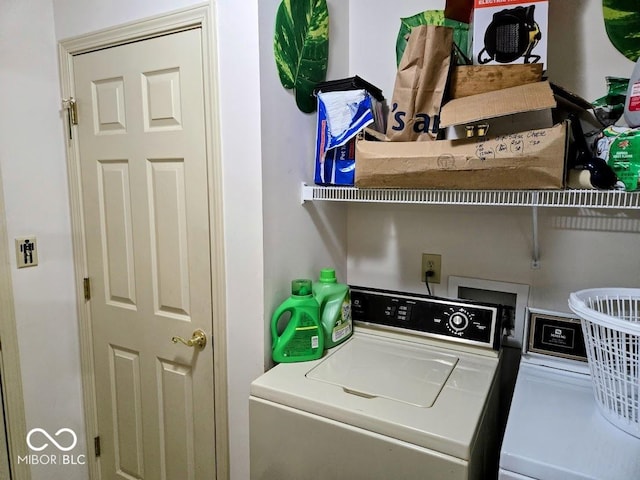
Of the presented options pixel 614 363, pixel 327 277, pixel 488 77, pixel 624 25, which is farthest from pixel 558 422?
pixel 624 25

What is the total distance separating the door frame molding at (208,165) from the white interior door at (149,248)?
3 cm

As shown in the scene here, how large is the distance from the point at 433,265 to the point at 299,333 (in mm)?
646

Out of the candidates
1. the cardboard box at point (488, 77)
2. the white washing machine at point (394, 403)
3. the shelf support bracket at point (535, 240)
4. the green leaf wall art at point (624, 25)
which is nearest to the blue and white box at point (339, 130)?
the cardboard box at point (488, 77)

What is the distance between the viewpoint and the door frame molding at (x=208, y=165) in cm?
136

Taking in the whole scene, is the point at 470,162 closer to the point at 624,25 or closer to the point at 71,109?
the point at 624,25

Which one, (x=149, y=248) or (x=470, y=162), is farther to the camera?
(x=149, y=248)

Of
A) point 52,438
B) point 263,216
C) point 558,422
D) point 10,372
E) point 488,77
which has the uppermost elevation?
point 488,77

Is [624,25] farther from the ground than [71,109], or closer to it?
farther from the ground

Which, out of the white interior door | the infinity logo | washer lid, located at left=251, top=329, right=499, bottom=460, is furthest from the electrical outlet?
the infinity logo

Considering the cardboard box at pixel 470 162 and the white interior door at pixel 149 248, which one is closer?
the cardboard box at pixel 470 162

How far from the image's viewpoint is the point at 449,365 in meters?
1.32

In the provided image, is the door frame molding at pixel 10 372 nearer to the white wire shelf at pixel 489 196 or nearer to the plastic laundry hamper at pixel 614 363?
the white wire shelf at pixel 489 196

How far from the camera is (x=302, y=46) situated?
1.44 meters

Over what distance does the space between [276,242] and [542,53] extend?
99 centimetres
